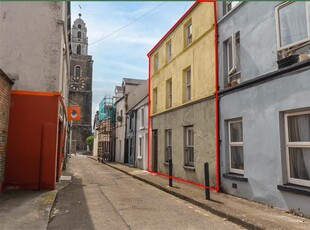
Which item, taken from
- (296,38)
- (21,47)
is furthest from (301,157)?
(21,47)

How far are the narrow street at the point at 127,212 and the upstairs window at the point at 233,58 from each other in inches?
182

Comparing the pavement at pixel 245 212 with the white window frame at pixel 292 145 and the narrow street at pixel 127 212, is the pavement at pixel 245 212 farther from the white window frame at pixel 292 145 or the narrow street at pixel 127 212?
the white window frame at pixel 292 145

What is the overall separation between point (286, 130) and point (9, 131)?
8787 mm

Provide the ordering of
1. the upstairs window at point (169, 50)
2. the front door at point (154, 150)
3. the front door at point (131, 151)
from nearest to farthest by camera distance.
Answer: the upstairs window at point (169, 50), the front door at point (154, 150), the front door at point (131, 151)

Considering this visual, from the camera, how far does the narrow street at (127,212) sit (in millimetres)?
6609

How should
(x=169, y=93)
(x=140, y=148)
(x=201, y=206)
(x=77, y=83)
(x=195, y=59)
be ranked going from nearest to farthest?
(x=201, y=206), (x=195, y=59), (x=169, y=93), (x=140, y=148), (x=77, y=83)

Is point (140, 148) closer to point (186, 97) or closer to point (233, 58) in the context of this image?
point (186, 97)

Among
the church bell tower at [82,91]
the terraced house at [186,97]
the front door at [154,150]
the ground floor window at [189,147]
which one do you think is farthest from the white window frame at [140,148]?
the church bell tower at [82,91]

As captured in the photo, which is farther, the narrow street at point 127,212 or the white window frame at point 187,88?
the white window frame at point 187,88

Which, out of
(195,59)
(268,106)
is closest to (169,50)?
(195,59)

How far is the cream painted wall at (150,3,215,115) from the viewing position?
38.8ft

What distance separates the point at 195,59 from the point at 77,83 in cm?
5970

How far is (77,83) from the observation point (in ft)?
227

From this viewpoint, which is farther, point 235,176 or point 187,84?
point 187,84
